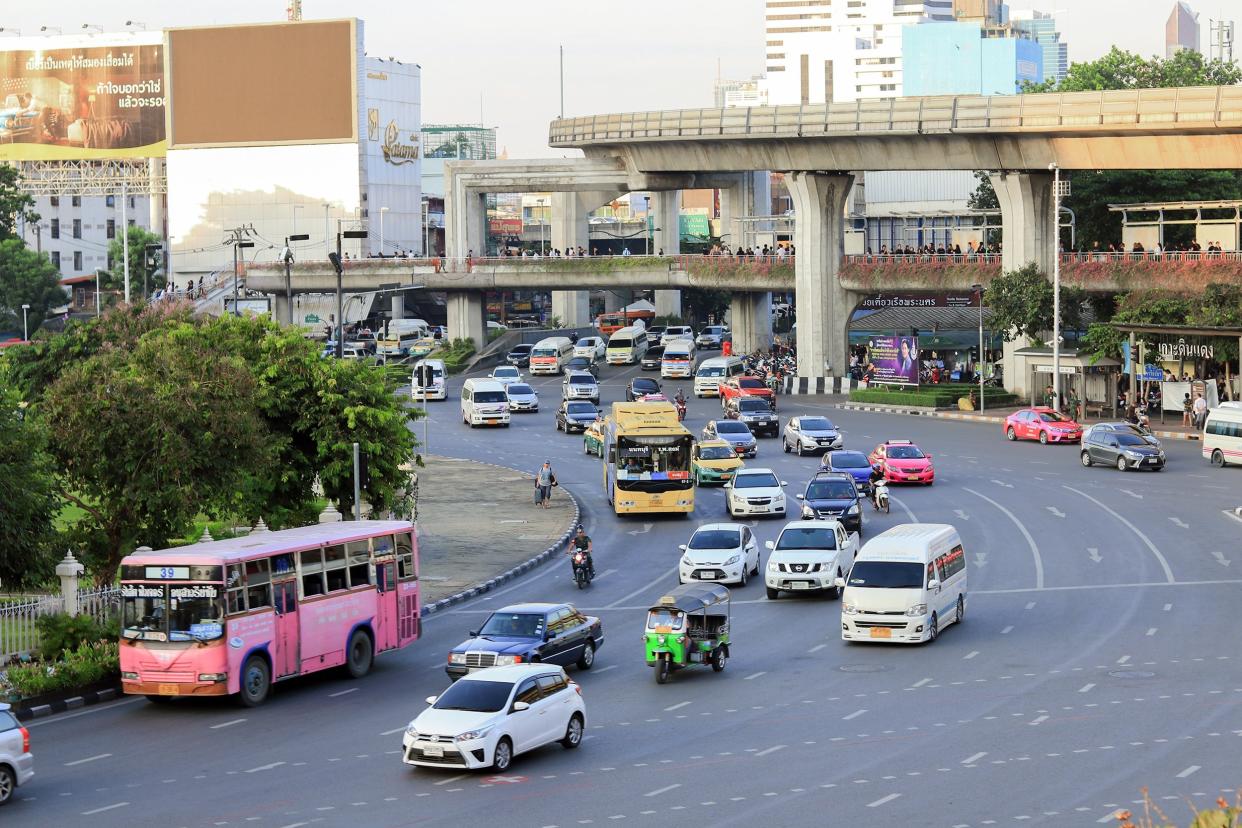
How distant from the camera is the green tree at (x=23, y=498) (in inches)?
A: 1219

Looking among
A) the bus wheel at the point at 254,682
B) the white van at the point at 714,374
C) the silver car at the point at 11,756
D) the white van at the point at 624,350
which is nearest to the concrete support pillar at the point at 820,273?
the white van at the point at 714,374

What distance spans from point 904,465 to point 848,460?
282cm

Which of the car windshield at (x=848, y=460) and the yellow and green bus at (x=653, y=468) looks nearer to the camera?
the yellow and green bus at (x=653, y=468)

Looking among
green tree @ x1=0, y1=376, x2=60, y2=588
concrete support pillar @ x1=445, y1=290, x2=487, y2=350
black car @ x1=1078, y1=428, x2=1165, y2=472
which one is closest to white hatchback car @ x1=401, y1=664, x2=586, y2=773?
green tree @ x1=0, y1=376, x2=60, y2=588

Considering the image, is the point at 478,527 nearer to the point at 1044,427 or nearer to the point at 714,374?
the point at 1044,427

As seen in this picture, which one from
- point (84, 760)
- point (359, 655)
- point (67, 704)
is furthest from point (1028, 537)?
point (84, 760)

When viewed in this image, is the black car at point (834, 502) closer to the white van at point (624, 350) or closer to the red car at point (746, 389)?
the red car at point (746, 389)

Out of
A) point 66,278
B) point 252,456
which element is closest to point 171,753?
point 252,456

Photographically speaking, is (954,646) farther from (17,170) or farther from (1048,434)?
(17,170)

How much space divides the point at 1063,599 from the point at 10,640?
19.7 m

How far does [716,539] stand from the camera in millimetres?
38250

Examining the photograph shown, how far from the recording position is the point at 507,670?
76.9 feet

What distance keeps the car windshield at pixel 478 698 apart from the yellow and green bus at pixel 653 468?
82.5 feet

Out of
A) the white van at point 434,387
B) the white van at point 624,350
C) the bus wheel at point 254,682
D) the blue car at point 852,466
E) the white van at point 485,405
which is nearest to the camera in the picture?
the bus wheel at point 254,682
